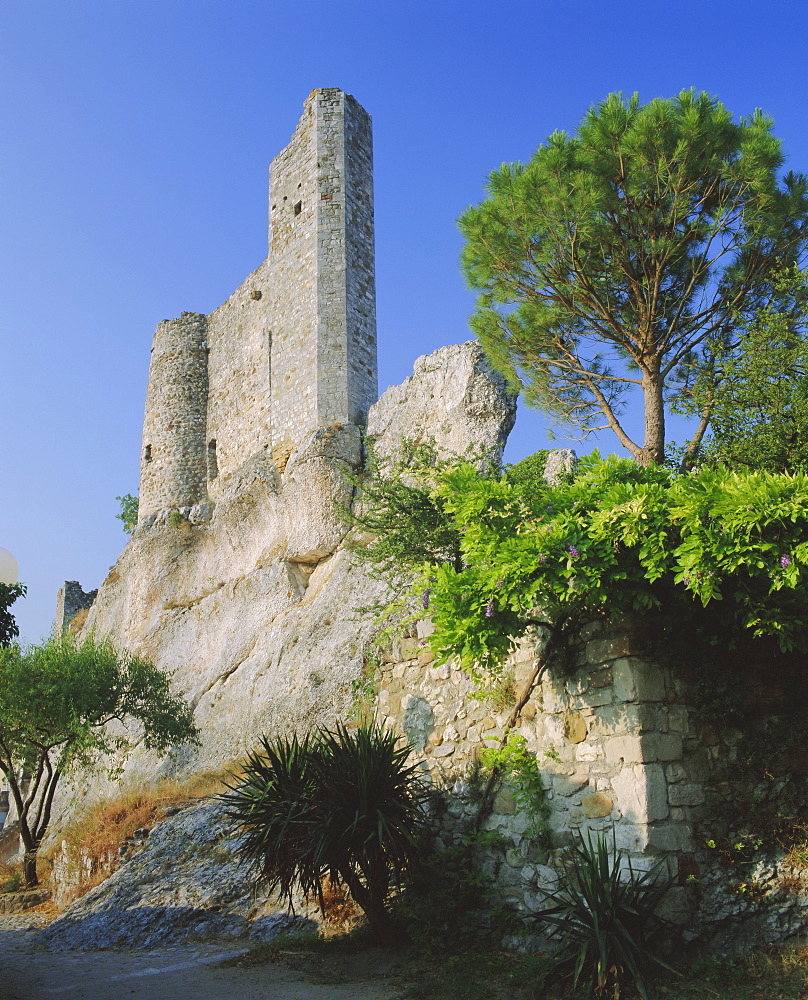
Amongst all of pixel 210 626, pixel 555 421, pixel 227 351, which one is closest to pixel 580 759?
pixel 555 421

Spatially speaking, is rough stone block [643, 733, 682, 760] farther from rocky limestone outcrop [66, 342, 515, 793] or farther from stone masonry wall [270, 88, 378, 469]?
stone masonry wall [270, 88, 378, 469]

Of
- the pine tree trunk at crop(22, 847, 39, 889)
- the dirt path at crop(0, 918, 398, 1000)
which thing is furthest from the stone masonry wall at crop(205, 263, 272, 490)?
the dirt path at crop(0, 918, 398, 1000)

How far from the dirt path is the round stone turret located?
13.2 m

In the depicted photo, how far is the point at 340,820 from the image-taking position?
21.5 feet

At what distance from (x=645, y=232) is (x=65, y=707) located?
11597 mm

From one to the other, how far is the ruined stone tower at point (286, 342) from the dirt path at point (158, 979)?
34.9ft

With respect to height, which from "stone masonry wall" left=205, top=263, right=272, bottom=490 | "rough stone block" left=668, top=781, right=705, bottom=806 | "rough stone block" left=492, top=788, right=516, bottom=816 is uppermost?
"stone masonry wall" left=205, top=263, right=272, bottom=490

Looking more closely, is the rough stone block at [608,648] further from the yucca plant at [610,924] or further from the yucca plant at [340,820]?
the yucca plant at [340,820]

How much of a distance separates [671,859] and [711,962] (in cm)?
67

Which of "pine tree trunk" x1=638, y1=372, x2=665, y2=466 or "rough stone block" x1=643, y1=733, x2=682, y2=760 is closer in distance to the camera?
"rough stone block" x1=643, y1=733, x2=682, y2=760

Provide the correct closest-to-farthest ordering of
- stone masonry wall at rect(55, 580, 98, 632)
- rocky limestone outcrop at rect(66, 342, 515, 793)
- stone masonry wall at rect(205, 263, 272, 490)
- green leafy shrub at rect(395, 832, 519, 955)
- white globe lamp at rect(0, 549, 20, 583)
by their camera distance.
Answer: white globe lamp at rect(0, 549, 20, 583) < green leafy shrub at rect(395, 832, 519, 955) < rocky limestone outcrop at rect(66, 342, 515, 793) < stone masonry wall at rect(205, 263, 272, 490) < stone masonry wall at rect(55, 580, 98, 632)

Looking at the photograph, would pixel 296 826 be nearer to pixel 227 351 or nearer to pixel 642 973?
pixel 642 973

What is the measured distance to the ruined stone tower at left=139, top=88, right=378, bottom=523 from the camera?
A: 56.0 ft

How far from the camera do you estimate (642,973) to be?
5301mm
